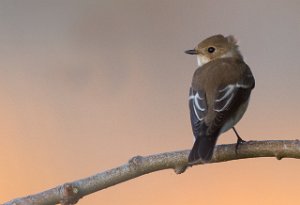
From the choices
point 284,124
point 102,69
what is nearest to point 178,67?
point 102,69

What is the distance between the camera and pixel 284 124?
3.00 meters

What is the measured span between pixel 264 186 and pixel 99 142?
0.64 metres

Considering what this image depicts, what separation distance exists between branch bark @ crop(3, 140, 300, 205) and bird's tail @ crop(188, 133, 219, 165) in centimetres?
2

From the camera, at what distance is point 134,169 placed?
1892 millimetres

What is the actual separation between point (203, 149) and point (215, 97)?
0.31 meters

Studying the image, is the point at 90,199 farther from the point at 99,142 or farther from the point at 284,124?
the point at 284,124

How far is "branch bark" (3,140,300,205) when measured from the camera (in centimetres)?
184

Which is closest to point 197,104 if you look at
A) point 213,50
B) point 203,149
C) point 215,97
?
point 215,97

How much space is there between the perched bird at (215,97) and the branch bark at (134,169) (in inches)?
2.4

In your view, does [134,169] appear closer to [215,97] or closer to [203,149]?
[203,149]

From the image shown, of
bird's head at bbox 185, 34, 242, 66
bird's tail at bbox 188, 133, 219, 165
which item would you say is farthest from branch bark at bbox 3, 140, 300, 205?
bird's head at bbox 185, 34, 242, 66

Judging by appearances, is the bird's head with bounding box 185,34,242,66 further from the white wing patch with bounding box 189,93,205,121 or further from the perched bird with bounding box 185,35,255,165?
the white wing patch with bounding box 189,93,205,121

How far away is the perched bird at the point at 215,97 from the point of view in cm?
215

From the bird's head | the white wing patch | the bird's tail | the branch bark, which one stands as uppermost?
the bird's head
